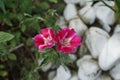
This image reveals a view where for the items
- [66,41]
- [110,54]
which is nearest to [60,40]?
[66,41]

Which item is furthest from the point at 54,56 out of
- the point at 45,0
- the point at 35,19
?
the point at 45,0

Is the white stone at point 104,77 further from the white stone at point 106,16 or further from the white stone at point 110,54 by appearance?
the white stone at point 106,16

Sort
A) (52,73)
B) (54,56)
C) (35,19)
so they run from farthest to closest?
(52,73), (35,19), (54,56)

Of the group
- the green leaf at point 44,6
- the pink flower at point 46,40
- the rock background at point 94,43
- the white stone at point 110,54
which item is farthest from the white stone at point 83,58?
the pink flower at point 46,40

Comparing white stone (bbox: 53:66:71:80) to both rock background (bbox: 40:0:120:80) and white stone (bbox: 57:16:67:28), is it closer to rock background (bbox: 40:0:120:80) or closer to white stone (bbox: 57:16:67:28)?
rock background (bbox: 40:0:120:80)

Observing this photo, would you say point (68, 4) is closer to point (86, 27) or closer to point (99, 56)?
point (86, 27)

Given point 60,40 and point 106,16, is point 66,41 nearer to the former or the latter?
point 60,40
